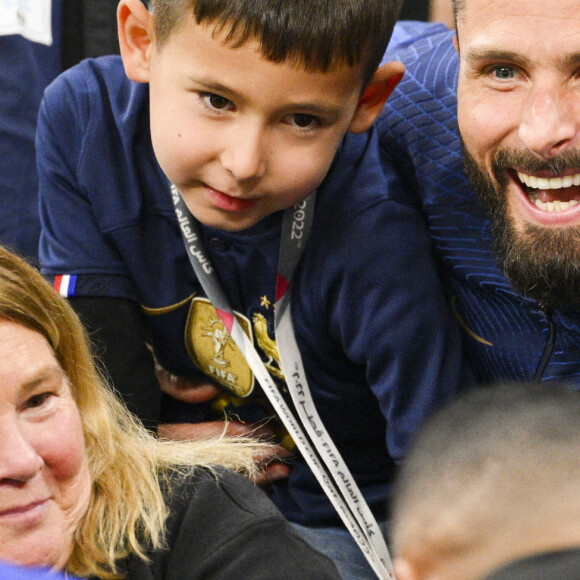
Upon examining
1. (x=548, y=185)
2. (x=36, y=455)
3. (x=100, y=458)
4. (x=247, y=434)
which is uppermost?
(x=548, y=185)

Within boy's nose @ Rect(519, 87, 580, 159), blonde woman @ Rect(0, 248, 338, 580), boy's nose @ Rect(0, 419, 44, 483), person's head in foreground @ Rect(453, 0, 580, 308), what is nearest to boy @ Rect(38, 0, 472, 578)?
person's head in foreground @ Rect(453, 0, 580, 308)

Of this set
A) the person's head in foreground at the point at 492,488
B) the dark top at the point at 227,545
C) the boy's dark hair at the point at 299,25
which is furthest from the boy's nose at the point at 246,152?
the person's head in foreground at the point at 492,488

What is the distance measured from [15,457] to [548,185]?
88cm

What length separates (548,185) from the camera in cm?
148

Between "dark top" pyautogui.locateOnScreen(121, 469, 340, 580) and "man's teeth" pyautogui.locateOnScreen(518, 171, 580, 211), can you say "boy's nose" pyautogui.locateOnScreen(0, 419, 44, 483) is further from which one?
"man's teeth" pyautogui.locateOnScreen(518, 171, 580, 211)

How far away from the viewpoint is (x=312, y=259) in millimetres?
1659

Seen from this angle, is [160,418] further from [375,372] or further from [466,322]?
[466,322]

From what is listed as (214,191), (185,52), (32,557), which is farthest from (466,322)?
(32,557)

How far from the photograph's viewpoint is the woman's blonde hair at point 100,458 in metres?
1.24

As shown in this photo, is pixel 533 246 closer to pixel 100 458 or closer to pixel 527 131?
pixel 527 131

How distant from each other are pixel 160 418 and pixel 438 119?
2.78 feet

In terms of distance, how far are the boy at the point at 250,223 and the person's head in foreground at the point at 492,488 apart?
2.70 ft

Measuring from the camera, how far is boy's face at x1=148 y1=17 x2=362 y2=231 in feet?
4.58

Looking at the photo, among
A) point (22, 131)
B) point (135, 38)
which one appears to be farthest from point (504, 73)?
point (22, 131)
